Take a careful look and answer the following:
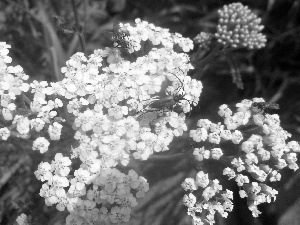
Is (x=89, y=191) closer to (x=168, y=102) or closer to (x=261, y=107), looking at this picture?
(x=168, y=102)

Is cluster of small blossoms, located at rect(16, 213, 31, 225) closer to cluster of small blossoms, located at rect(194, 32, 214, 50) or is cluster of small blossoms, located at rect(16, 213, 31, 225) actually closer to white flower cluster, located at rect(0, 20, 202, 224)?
white flower cluster, located at rect(0, 20, 202, 224)

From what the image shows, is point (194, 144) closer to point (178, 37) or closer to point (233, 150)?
point (233, 150)

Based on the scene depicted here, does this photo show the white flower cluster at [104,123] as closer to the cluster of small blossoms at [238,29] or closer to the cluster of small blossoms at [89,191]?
the cluster of small blossoms at [89,191]

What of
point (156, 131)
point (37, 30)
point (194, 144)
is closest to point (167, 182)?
point (194, 144)

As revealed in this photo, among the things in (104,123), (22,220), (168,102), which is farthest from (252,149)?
(22,220)

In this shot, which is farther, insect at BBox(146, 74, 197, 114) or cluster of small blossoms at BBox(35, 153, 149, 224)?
insect at BBox(146, 74, 197, 114)

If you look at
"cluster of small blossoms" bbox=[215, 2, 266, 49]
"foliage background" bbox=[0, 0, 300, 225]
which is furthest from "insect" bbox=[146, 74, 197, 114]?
"cluster of small blossoms" bbox=[215, 2, 266, 49]
